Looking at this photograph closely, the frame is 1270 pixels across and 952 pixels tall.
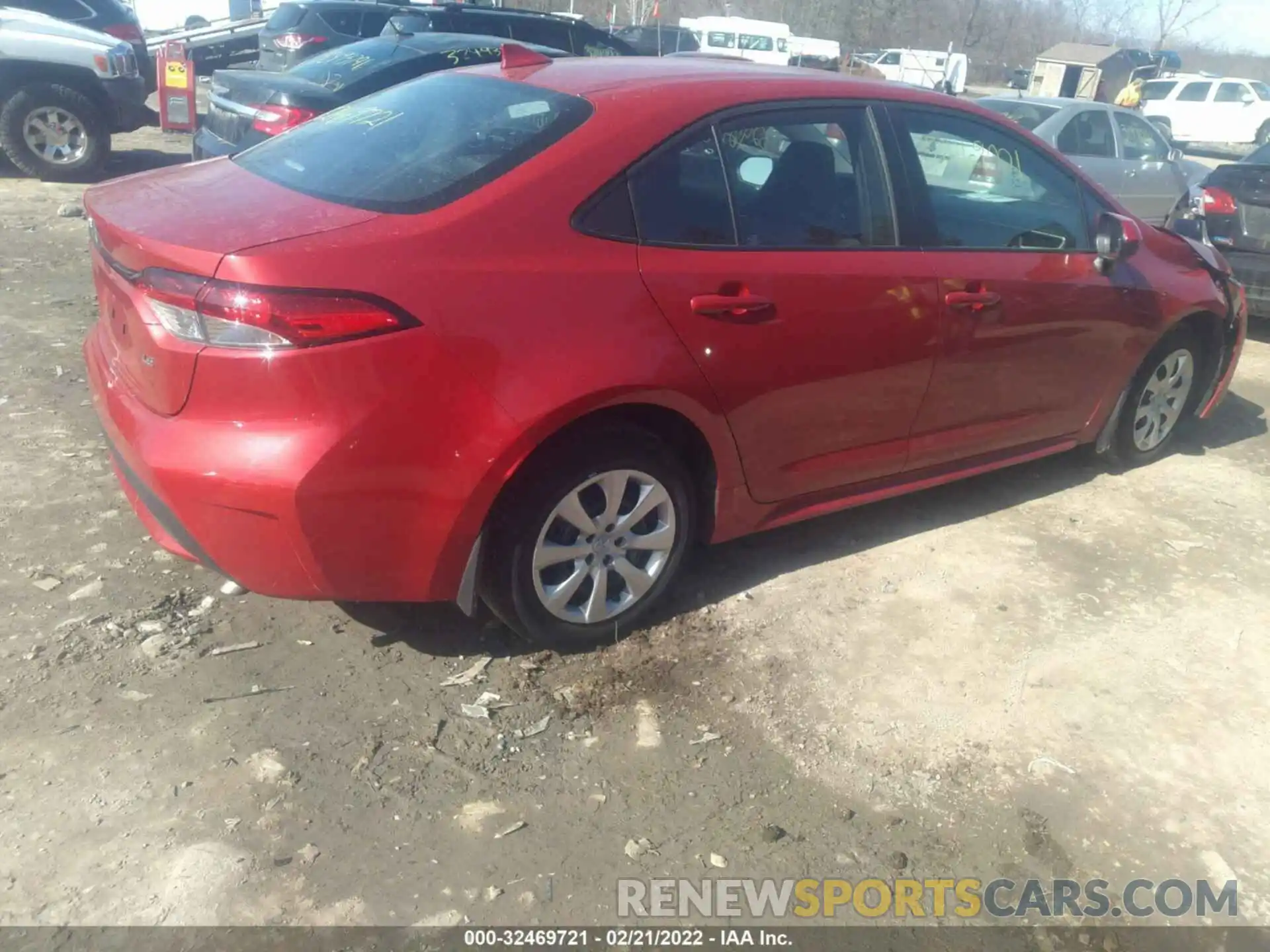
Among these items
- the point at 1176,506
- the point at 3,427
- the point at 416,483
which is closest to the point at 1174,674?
the point at 1176,506

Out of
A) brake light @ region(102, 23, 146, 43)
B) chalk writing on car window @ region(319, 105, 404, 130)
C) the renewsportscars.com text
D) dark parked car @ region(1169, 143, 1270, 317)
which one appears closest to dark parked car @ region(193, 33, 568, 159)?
brake light @ region(102, 23, 146, 43)

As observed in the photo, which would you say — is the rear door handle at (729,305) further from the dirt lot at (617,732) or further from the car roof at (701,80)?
the dirt lot at (617,732)

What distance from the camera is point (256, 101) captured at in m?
7.52

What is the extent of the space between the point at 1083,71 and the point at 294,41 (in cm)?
3664

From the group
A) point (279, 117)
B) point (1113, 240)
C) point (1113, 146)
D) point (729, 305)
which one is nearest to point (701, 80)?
point (729, 305)

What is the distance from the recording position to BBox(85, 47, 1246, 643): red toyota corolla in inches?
102

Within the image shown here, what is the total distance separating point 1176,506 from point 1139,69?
37032mm

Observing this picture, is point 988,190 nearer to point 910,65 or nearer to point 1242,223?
point 1242,223

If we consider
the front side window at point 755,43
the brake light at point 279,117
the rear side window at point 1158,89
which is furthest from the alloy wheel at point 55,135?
the front side window at point 755,43

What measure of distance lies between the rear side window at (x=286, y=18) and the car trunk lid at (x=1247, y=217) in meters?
10.2

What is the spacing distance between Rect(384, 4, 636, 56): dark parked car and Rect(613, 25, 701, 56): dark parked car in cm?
979

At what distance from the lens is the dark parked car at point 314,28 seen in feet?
39.5

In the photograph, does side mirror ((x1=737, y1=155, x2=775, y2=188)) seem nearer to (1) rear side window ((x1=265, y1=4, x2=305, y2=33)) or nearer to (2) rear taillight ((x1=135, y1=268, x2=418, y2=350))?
(2) rear taillight ((x1=135, y1=268, x2=418, y2=350))

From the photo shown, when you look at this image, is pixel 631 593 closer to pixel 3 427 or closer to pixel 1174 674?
pixel 1174 674
